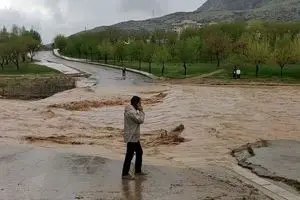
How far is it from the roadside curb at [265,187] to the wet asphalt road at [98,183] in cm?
32

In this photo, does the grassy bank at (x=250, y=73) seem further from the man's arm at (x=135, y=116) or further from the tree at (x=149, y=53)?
the man's arm at (x=135, y=116)

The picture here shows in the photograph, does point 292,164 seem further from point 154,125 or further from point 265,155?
point 154,125

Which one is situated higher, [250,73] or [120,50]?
[120,50]

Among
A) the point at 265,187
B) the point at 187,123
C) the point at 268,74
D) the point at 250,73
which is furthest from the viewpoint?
the point at 250,73

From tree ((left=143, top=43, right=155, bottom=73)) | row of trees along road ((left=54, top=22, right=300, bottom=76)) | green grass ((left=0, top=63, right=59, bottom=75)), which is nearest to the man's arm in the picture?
row of trees along road ((left=54, top=22, right=300, bottom=76))

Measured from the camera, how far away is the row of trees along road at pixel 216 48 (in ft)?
255

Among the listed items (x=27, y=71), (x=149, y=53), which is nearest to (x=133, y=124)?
(x=149, y=53)

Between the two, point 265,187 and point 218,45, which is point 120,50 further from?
point 265,187

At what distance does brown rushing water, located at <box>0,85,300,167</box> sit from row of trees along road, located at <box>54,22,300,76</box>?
3129 centimetres

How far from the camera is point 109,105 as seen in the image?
42406mm

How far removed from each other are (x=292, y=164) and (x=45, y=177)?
670 centimetres

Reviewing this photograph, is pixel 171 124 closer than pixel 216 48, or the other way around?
pixel 171 124

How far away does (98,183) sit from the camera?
1241 centimetres

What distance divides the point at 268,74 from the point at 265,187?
65548 mm
